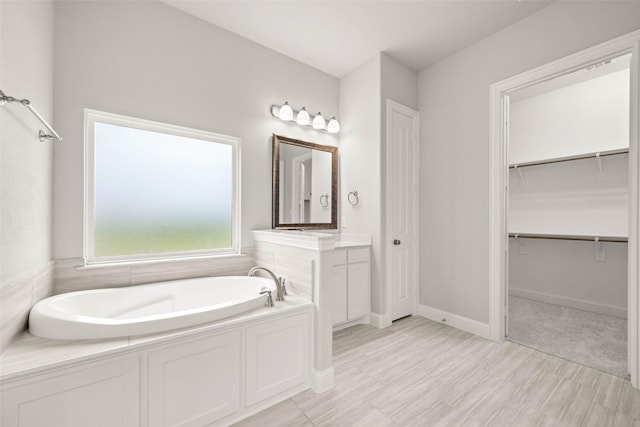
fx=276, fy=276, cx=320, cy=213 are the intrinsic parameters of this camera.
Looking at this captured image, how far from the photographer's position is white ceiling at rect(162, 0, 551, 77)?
7.39 ft

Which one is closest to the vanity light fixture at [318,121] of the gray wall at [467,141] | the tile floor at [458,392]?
the gray wall at [467,141]

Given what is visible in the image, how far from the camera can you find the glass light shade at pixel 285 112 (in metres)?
2.80

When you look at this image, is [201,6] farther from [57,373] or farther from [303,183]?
[57,373]

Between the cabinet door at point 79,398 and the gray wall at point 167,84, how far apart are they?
3.51 ft

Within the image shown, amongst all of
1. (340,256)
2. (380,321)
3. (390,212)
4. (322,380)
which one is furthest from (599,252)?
(322,380)

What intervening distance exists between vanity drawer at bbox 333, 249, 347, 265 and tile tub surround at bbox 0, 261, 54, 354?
2086 mm

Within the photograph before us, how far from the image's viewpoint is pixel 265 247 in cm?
248

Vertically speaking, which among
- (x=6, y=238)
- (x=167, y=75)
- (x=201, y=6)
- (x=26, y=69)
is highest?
(x=201, y=6)

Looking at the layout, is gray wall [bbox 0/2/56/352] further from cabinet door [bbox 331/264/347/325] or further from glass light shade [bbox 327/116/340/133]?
glass light shade [bbox 327/116/340/133]

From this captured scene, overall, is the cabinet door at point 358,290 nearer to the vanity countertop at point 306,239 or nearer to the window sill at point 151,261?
the vanity countertop at point 306,239

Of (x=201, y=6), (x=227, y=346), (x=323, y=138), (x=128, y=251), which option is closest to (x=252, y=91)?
(x=201, y=6)

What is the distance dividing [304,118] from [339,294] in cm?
186

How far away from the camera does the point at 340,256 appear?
275 cm

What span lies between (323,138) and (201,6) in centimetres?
165
